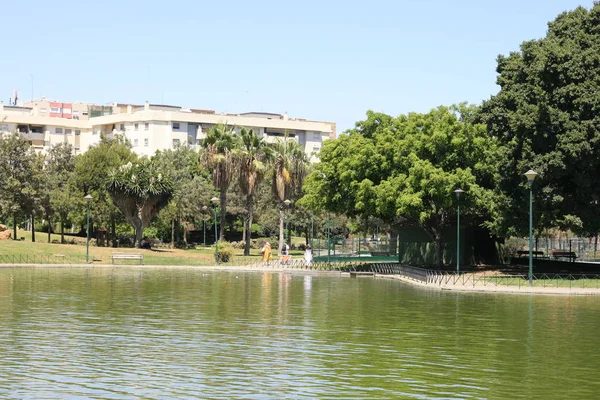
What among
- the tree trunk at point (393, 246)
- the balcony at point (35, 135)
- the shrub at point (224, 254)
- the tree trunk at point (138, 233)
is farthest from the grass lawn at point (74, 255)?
the balcony at point (35, 135)

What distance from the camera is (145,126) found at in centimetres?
13325

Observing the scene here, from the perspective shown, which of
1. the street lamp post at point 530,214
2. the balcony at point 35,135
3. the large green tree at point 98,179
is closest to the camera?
the street lamp post at point 530,214

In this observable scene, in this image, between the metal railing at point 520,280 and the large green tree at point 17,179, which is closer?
the metal railing at point 520,280

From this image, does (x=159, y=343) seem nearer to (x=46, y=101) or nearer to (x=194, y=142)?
(x=194, y=142)

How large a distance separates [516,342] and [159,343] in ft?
31.0

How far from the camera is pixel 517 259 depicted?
2400 inches

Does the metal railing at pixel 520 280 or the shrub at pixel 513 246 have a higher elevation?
the shrub at pixel 513 246

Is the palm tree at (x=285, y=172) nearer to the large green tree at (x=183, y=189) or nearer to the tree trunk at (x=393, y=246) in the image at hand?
the tree trunk at (x=393, y=246)

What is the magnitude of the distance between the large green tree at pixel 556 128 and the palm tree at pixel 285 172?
29.4m

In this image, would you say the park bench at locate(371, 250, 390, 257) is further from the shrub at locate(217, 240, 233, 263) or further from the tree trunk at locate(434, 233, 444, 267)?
the tree trunk at locate(434, 233, 444, 267)

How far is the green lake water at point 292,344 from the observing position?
1764 centimetres

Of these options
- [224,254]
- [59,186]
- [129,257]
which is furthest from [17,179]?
[224,254]

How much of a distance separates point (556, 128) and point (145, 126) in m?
93.8

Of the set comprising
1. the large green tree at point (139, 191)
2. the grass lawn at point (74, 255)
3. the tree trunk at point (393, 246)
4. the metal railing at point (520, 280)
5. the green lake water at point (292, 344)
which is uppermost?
the large green tree at point (139, 191)
